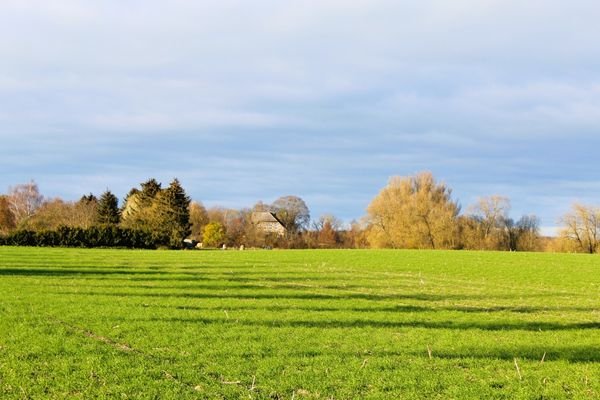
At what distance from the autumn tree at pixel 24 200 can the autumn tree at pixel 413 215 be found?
70891 millimetres

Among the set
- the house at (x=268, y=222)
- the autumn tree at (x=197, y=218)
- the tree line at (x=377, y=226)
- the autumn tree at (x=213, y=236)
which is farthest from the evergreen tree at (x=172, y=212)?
the autumn tree at (x=197, y=218)

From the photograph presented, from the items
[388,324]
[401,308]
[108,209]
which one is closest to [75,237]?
[108,209]

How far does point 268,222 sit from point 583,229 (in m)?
54.4

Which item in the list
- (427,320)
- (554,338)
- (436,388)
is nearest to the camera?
(436,388)

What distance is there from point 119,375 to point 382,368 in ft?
12.5

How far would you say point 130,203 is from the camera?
8875 cm

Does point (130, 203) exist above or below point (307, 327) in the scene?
above

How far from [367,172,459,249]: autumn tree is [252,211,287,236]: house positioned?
76.0ft

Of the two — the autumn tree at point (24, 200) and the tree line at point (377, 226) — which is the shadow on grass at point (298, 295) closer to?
the tree line at point (377, 226)

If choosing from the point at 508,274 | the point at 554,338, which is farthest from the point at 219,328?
Answer: the point at 508,274

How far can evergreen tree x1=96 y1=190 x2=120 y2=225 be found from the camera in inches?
3556

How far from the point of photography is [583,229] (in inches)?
3044

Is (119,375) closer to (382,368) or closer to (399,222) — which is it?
(382,368)

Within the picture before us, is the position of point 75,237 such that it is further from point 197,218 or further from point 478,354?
point 478,354
